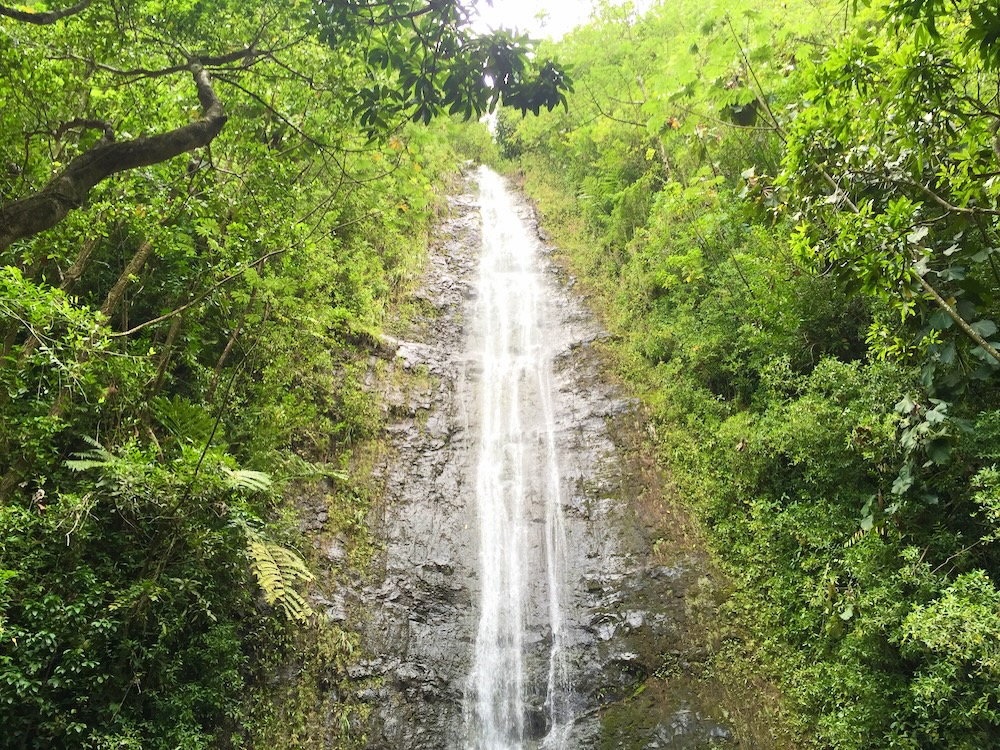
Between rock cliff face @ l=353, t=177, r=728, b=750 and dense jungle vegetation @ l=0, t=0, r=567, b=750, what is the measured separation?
90cm

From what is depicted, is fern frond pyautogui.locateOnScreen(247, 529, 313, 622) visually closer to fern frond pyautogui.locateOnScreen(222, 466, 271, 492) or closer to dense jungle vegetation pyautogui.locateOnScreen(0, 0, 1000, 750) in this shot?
dense jungle vegetation pyautogui.locateOnScreen(0, 0, 1000, 750)

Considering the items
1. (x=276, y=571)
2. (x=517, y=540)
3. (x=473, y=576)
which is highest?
(x=276, y=571)

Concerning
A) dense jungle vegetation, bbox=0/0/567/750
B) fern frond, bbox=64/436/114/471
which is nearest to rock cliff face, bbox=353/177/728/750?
dense jungle vegetation, bbox=0/0/567/750

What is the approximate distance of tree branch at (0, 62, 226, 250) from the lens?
312 centimetres

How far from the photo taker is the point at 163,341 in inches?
310

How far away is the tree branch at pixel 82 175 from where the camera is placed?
3117 mm

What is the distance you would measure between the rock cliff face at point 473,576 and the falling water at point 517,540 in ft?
0.27

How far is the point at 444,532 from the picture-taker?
9.85 metres

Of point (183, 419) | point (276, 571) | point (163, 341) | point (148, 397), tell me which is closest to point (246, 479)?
point (276, 571)

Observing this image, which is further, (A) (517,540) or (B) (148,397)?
(A) (517,540)

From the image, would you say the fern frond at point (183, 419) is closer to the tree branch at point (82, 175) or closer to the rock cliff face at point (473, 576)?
the rock cliff face at point (473, 576)

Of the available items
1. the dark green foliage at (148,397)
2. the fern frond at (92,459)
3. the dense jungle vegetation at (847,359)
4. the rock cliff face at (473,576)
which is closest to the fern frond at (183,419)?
the dark green foliage at (148,397)

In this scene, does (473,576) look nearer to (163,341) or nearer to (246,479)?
(246,479)

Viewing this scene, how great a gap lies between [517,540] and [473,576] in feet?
3.27
